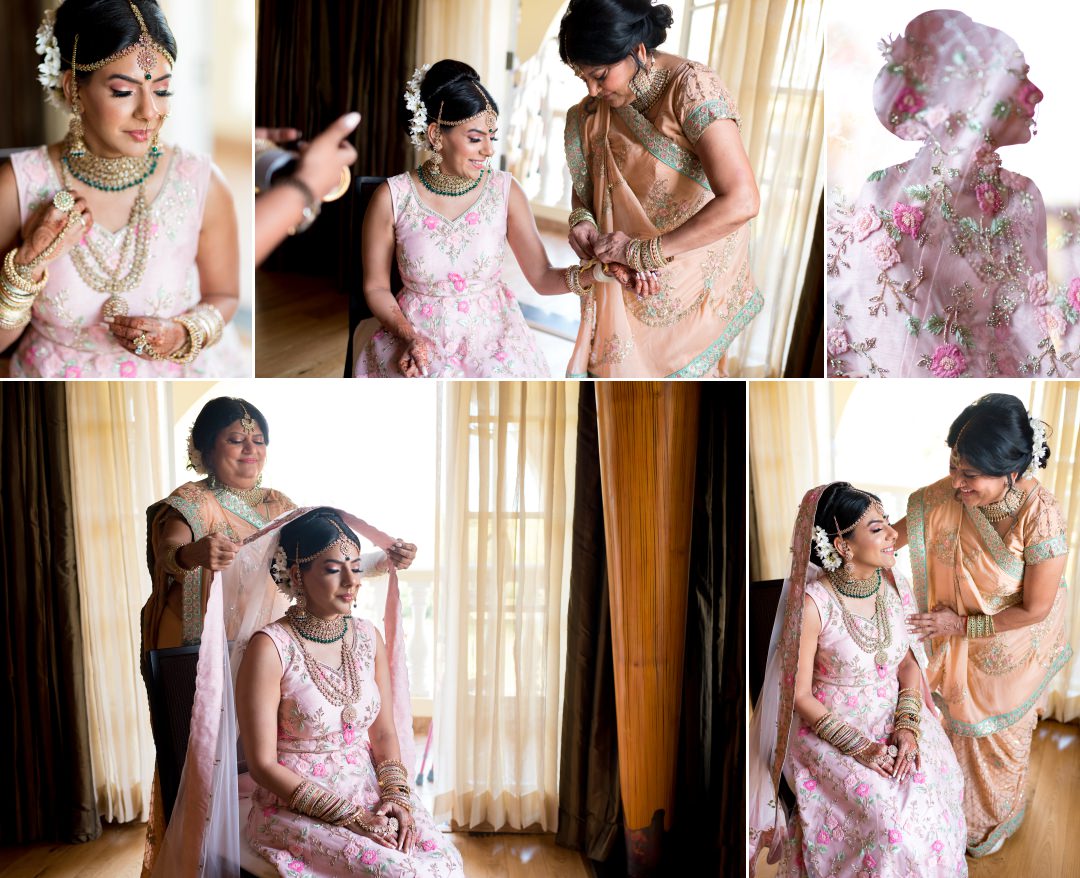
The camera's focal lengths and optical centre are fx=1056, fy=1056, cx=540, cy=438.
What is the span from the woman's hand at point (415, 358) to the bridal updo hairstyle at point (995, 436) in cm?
140

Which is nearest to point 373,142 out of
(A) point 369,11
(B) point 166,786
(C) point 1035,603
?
(A) point 369,11

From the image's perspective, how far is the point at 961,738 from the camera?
2877 mm

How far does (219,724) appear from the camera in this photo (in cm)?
258

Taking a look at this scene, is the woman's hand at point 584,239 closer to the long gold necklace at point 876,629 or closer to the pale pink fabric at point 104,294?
the pale pink fabric at point 104,294

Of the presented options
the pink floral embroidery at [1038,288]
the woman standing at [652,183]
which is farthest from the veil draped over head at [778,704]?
the pink floral embroidery at [1038,288]

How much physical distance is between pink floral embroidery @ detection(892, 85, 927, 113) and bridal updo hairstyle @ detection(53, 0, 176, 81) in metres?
1.83

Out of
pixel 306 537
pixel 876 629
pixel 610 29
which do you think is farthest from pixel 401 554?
pixel 610 29

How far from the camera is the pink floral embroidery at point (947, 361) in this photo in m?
2.84

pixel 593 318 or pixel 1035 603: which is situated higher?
pixel 593 318

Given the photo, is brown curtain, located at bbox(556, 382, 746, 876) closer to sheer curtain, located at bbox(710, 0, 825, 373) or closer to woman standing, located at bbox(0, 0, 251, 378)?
sheer curtain, located at bbox(710, 0, 825, 373)

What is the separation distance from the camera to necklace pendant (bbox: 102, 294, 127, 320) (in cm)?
238

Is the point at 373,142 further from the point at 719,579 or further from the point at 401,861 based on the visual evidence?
the point at 401,861

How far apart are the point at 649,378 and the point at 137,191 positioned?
127 cm

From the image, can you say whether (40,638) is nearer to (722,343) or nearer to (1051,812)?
(722,343)
